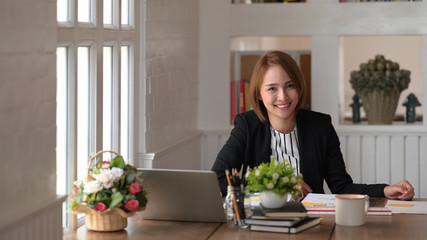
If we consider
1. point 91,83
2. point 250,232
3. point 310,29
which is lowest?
point 250,232

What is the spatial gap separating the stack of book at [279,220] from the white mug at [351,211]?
0.42 feet

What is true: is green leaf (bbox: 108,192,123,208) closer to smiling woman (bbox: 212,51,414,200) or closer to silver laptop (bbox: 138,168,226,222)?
silver laptop (bbox: 138,168,226,222)

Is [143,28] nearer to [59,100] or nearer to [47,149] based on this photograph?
[59,100]

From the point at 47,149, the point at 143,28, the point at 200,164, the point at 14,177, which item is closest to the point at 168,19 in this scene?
the point at 143,28

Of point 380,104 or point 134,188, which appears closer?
point 134,188

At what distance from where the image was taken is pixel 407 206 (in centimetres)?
296

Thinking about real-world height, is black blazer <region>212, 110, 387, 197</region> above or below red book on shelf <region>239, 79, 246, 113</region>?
below

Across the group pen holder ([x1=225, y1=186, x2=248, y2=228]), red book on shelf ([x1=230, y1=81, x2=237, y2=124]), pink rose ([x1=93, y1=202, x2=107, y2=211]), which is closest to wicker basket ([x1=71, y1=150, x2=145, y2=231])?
pink rose ([x1=93, y1=202, x2=107, y2=211])

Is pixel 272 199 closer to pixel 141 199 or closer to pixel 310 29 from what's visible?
pixel 141 199

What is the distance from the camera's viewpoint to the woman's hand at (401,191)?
9.98 ft

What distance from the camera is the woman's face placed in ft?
10.8

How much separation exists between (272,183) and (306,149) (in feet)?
3.00

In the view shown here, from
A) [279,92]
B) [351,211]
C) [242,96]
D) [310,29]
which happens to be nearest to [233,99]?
[242,96]

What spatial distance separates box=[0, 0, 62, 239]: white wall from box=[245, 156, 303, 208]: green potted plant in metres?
0.73
